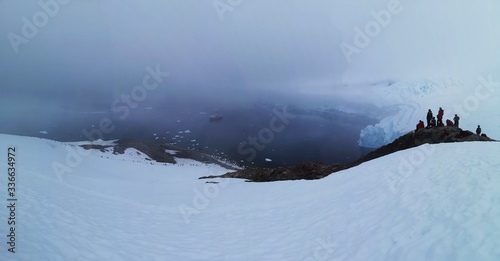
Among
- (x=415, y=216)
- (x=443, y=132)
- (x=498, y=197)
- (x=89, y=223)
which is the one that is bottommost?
(x=89, y=223)

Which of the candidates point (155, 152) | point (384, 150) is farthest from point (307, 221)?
point (155, 152)

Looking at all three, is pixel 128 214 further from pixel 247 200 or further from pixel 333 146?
pixel 333 146

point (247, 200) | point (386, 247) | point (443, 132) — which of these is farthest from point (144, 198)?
point (443, 132)

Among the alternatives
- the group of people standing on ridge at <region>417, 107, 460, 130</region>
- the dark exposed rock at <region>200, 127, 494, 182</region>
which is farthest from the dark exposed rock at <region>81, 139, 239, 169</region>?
the group of people standing on ridge at <region>417, 107, 460, 130</region>

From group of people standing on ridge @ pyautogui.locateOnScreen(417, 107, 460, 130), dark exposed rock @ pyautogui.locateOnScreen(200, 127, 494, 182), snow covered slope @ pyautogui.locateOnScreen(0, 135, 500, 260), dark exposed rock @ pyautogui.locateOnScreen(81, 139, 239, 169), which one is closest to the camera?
snow covered slope @ pyautogui.locateOnScreen(0, 135, 500, 260)

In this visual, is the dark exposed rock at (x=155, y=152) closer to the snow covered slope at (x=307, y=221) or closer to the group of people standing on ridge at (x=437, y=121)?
the group of people standing on ridge at (x=437, y=121)

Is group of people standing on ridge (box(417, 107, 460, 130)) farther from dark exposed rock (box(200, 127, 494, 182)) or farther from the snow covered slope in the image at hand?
the snow covered slope

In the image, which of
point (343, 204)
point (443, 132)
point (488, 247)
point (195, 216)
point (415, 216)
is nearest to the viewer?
point (488, 247)

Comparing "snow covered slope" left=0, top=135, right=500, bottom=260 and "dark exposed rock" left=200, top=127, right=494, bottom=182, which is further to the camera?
"dark exposed rock" left=200, top=127, right=494, bottom=182

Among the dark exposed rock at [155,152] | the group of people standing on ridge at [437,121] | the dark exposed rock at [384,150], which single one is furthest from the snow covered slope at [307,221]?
the dark exposed rock at [155,152]
